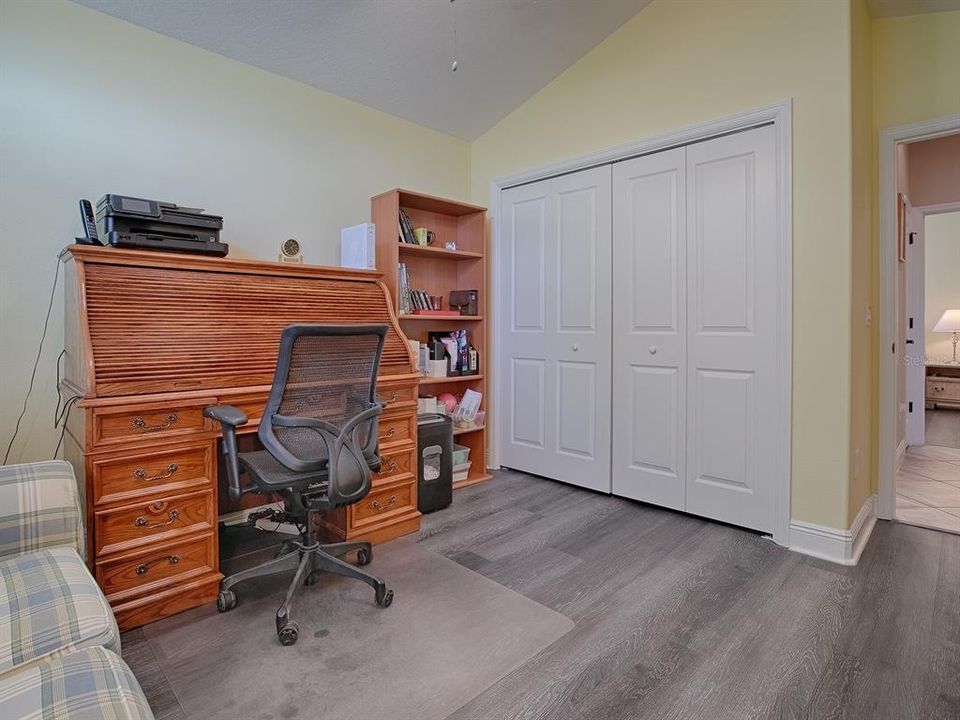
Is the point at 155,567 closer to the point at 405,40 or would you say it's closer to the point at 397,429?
the point at 397,429

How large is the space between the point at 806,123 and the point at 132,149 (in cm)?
311

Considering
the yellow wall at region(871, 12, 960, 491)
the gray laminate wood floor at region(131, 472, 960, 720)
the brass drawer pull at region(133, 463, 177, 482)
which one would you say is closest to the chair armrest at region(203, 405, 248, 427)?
the brass drawer pull at region(133, 463, 177, 482)

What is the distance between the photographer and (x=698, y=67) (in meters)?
2.74

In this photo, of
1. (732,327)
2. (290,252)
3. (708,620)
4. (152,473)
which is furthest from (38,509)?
(732,327)

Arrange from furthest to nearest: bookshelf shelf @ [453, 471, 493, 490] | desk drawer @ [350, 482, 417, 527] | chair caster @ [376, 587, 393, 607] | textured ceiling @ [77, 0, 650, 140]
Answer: bookshelf shelf @ [453, 471, 493, 490] < desk drawer @ [350, 482, 417, 527] < textured ceiling @ [77, 0, 650, 140] < chair caster @ [376, 587, 393, 607]

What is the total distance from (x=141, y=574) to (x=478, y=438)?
2168mm

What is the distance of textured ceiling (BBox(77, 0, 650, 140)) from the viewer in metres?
2.39

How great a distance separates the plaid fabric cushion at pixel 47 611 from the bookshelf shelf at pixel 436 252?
7.31ft

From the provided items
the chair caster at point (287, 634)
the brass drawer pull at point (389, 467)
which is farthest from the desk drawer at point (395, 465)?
the chair caster at point (287, 634)

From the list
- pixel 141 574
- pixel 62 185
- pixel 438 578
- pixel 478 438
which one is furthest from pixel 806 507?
pixel 62 185

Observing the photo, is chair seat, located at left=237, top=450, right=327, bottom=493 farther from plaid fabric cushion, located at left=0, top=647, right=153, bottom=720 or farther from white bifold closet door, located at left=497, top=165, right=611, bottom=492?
white bifold closet door, located at left=497, top=165, right=611, bottom=492

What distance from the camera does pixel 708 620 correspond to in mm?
1859

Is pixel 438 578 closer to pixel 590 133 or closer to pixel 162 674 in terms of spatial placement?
pixel 162 674

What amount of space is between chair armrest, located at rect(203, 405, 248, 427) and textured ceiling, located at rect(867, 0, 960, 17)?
344 centimetres
